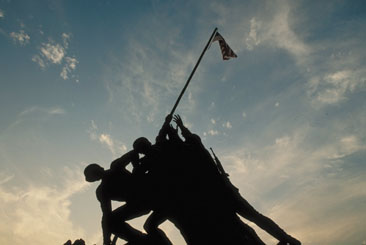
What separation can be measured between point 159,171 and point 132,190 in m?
0.69

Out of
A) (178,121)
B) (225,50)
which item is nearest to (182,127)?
(178,121)

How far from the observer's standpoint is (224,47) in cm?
1129

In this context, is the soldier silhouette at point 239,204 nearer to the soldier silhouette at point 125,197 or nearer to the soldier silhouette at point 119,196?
the soldier silhouette at point 125,197

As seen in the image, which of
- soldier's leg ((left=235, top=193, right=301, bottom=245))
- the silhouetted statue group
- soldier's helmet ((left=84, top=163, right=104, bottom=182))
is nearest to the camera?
soldier's leg ((left=235, top=193, right=301, bottom=245))

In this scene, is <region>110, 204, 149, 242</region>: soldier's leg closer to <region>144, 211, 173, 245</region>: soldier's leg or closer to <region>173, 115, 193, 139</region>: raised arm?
<region>144, 211, 173, 245</region>: soldier's leg

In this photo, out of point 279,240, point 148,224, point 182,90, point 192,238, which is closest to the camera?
point 279,240

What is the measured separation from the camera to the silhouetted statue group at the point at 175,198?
4.02m

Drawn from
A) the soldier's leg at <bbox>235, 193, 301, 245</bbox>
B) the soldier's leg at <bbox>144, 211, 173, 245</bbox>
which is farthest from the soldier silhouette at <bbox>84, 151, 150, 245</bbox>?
the soldier's leg at <bbox>235, 193, 301, 245</bbox>

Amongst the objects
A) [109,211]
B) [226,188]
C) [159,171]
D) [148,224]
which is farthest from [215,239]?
[109,211]

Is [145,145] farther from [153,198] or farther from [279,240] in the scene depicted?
[279,240]

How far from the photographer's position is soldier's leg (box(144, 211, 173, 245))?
13.5ft

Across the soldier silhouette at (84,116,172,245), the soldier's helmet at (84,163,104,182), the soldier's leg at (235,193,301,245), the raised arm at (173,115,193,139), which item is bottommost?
the soldier's leg at (235,193,301,245)

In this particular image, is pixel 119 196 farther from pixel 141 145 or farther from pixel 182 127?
pixel 182 127

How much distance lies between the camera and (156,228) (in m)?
4.34
